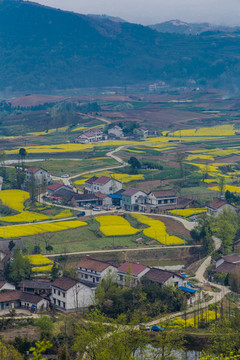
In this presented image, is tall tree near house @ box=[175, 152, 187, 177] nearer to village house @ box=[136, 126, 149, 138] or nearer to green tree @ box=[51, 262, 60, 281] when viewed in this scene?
village house @ box=[136, 126, 149, 138]

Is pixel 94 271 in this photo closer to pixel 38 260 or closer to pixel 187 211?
pixel 38 260

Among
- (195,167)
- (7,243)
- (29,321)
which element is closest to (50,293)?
(29,321)

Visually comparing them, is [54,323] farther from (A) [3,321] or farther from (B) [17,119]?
(B) [17,119]

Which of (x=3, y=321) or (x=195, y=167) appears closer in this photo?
(x=3, y=321)

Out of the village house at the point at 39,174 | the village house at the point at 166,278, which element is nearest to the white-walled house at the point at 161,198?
the village house at the point at 39,174

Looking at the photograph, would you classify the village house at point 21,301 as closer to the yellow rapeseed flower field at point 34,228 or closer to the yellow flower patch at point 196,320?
the yellow flower patch at point 196,320
